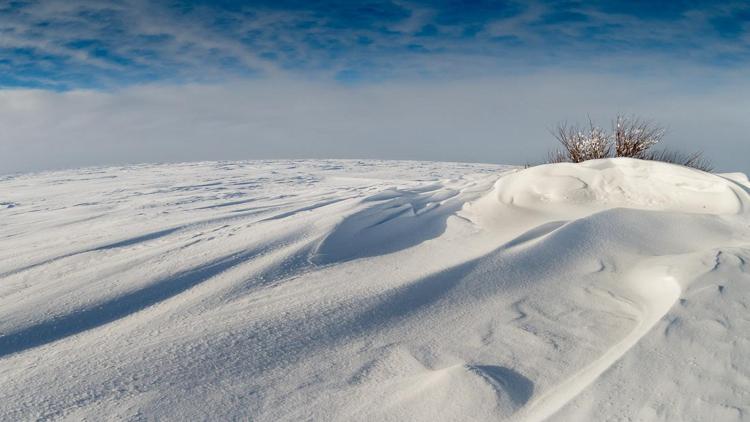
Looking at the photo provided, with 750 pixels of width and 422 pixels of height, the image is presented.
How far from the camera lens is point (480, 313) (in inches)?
77.1

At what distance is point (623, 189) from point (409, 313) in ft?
7.57

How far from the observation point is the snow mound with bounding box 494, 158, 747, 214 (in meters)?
3.17

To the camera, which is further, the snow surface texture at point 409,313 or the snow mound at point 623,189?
the snow mound at point 623,189

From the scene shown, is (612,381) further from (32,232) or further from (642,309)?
(32,232)

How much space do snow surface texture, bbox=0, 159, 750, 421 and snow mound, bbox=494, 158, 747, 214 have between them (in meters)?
0.02

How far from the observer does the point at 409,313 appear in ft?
6.52

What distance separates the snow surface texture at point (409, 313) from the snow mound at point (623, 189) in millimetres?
19

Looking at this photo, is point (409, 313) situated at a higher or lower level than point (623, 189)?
lower

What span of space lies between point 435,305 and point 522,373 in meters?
0.58

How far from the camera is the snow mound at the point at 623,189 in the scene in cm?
317

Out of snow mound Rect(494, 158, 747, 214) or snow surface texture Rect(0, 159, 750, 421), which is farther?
snow mound Rect(494, 158, 747, 214)

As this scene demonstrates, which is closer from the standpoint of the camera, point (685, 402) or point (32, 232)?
point (685, 402)

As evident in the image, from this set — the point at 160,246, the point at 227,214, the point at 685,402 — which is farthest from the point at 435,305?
the point at 227,214

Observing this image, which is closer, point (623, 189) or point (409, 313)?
point (409, 313)
